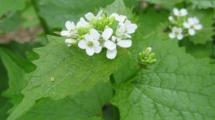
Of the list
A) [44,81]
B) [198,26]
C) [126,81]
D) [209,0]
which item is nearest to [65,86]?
[44,81]

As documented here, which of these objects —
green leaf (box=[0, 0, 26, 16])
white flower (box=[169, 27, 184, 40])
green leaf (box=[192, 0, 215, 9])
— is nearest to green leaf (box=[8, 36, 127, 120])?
green leaf (box=[0, 0, 26, 16])

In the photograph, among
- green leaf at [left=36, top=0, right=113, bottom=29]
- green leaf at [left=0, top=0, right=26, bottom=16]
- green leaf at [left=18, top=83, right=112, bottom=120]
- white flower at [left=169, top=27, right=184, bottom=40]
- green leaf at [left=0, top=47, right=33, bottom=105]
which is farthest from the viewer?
white flower at [left=169, top=27, right=184, bottom=40]

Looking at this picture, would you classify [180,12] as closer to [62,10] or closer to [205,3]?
[205,3]

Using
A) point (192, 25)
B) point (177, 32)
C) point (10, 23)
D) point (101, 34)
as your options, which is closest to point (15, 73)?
point (101, 34)

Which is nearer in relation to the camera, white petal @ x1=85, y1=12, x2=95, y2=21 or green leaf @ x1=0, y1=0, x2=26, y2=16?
white petal @ x1=85, y1=12, x2=95, y2=21

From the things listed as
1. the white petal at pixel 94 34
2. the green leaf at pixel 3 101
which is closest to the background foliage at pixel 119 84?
the white petal at pixel 94 34

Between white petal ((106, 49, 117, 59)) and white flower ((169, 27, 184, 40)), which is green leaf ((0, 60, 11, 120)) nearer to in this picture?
white petal ((106, 49, 117, 59))
